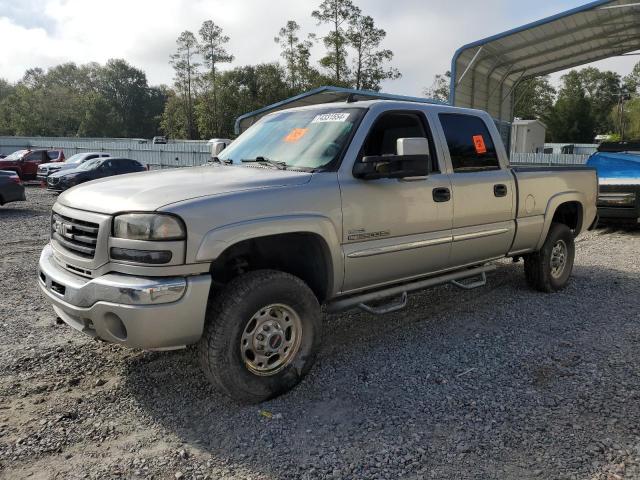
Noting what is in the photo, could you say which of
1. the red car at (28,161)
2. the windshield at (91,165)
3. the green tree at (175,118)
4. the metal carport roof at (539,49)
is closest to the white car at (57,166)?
the red car at (28,161)

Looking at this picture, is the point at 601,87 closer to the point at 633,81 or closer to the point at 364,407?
the point at 633,81

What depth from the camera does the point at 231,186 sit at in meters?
3.43

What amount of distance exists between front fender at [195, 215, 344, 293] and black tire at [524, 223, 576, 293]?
10.5 ft

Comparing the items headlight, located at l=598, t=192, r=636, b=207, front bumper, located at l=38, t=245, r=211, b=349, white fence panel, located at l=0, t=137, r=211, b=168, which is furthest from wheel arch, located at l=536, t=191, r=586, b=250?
white fence panel, located at l=0, t=137, r=211, b=168

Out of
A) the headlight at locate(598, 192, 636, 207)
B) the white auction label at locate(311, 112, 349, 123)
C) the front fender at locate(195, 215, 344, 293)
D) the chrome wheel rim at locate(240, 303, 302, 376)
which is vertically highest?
the white auction label at locate(311, 112, 349, 123)

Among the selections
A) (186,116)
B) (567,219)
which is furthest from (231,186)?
(186,116)

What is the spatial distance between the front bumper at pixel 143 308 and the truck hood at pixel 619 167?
10.3 metres

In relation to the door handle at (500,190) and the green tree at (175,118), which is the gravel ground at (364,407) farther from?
the green tree at (175,118)

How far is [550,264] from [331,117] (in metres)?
3.41

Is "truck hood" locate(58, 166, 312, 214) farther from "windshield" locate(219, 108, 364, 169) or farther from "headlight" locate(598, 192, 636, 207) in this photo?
"headlight" locate(598, 192, 636, 207)

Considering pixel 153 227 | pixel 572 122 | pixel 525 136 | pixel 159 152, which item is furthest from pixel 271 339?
pixel 572 122

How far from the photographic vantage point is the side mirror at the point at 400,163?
3818 millimetres

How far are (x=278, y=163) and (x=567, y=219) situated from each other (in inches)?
169

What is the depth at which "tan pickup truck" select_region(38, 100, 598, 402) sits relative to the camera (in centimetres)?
307
